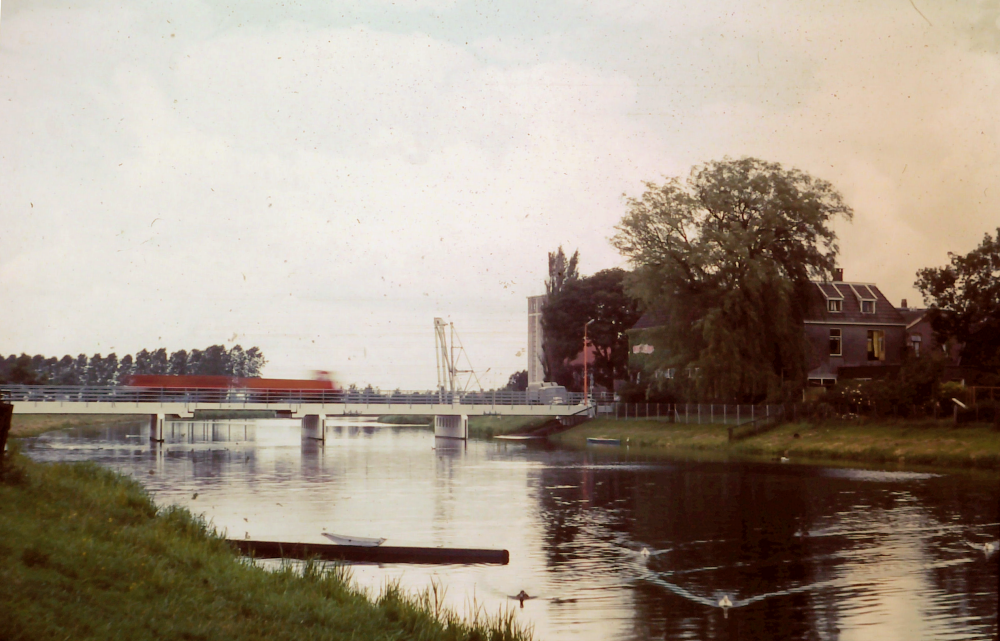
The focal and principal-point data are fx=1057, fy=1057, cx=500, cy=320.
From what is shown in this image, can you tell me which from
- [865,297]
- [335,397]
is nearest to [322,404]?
[335,397]

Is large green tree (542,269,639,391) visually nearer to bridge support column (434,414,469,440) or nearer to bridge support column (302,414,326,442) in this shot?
bridge support column (434,414,469,440)

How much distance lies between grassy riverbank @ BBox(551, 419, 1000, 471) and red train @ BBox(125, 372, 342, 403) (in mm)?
37187

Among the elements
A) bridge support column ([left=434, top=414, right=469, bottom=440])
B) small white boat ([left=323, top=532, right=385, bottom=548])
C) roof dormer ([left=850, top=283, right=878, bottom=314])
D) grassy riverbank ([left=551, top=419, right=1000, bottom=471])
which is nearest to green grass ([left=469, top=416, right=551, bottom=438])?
bridge support column ([left=434, top=414, right=469, bottom=440])

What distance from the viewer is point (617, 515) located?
37344 millimetres

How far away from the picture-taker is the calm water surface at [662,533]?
20078 mm

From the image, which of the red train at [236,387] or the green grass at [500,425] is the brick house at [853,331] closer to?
the green grass at [500,425]

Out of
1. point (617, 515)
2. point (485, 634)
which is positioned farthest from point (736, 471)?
point (485, 634)

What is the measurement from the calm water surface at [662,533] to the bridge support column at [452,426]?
3979 cm

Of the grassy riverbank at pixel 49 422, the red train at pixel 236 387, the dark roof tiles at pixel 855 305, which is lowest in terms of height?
the grassy riverbank at pixel 49 422

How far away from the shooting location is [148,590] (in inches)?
579

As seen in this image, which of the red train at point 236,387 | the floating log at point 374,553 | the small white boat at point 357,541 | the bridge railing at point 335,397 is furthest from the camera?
the red train at point 236,387

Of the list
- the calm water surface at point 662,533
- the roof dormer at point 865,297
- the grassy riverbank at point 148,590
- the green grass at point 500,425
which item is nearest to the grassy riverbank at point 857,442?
the calm water surface at point 662,533

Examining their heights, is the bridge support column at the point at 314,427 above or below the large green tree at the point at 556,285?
below

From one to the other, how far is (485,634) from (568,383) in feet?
354
